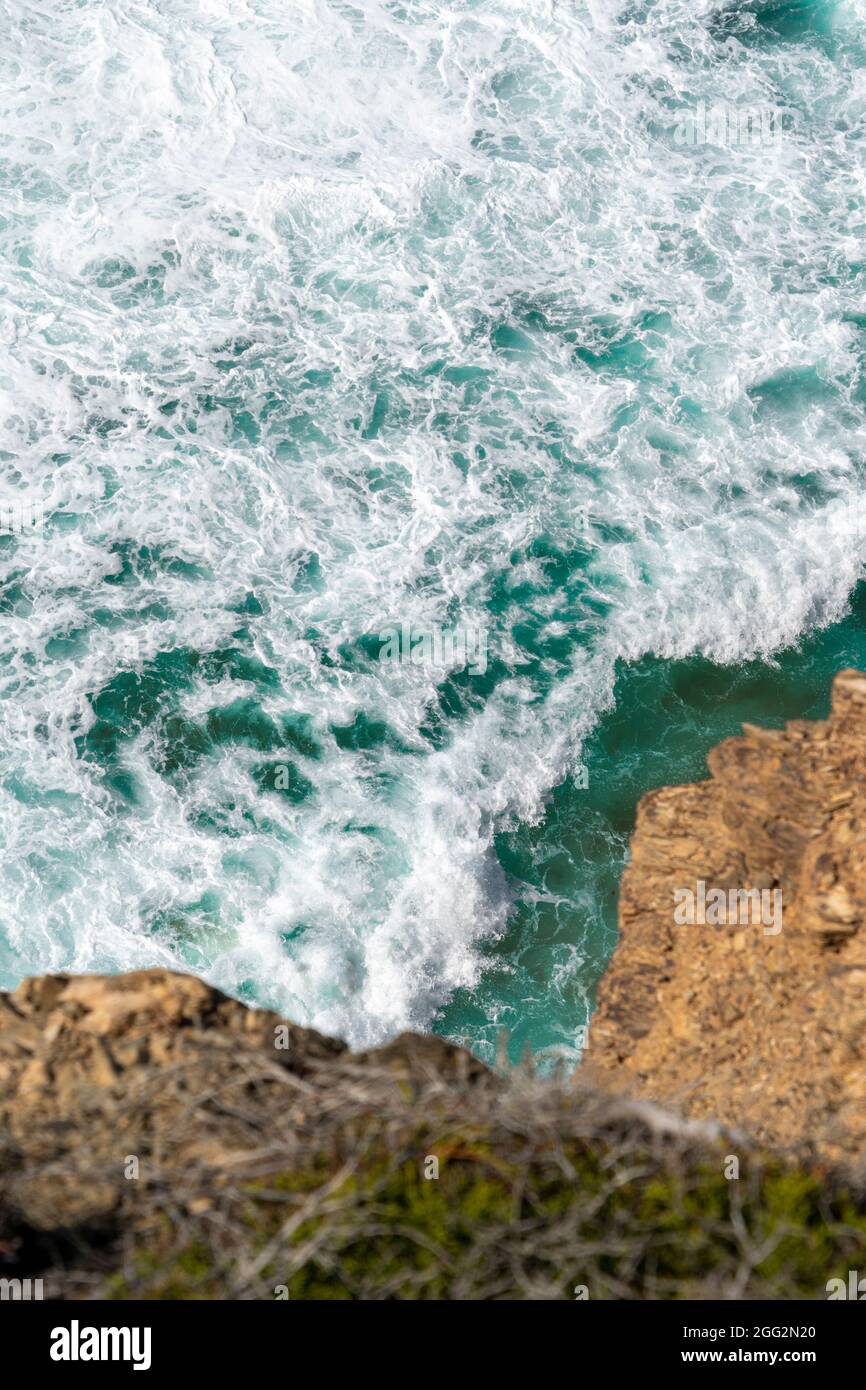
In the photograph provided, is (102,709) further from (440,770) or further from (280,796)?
(440,770)

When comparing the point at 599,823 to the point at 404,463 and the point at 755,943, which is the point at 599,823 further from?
the point at 755,943

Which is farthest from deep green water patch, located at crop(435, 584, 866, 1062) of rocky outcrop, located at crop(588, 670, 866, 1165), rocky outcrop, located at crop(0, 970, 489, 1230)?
rocky outcrop, located at crop(0, 970, 489, 1230)

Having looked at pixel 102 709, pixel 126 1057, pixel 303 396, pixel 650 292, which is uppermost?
pixel 650 292

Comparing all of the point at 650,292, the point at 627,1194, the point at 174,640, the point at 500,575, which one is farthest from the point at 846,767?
the point at 650,292

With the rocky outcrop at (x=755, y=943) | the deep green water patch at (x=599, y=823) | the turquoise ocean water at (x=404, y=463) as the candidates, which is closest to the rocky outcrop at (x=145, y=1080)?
the rocky outcrop at (x=755, y=943)

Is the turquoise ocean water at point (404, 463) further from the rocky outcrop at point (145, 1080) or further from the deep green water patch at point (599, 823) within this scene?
the rocky outcrop at point (145, 1080)

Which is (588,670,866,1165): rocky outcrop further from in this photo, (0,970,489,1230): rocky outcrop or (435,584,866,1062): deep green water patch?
(435,584,866,1062): deep green water patch
